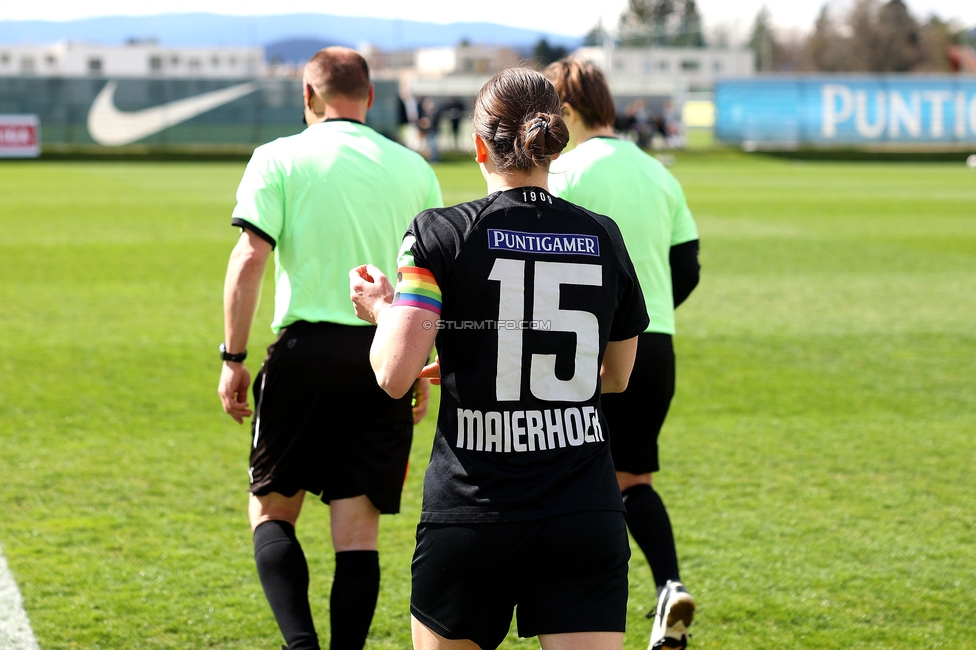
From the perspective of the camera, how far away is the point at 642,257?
3.64m

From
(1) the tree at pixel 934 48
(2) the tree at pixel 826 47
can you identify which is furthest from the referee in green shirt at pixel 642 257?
(2) the tree at pixel 826 47

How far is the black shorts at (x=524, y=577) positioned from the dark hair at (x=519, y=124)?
0.77m

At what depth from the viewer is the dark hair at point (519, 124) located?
223cm

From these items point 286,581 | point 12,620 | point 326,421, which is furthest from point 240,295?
point 12,620

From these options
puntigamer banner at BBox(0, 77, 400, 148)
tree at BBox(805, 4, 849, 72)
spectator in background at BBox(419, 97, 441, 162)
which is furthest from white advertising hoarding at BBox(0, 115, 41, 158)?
tree at BBox(805, 4, 849, 72)

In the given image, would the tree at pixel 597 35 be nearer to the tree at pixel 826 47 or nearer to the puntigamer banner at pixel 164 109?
the puntigamer banner at pixel 164 109

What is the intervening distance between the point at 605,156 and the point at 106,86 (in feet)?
102

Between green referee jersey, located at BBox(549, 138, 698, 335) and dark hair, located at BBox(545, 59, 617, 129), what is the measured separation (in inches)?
3.7

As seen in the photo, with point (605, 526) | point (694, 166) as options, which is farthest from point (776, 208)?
point (605, 526)

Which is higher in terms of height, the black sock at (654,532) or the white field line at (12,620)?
the black sock at (654,532)

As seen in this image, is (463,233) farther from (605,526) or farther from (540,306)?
(605,526)

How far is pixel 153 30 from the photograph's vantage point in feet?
288

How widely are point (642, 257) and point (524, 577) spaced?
1.65m

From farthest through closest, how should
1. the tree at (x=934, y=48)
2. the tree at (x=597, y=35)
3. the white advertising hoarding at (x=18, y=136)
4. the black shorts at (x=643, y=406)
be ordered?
the tree at (x=934, y=48), the tree at (x=597, y=35), the white advertising hoarding at (x=18, y=136), the black shorts at (x=643, y=406)
